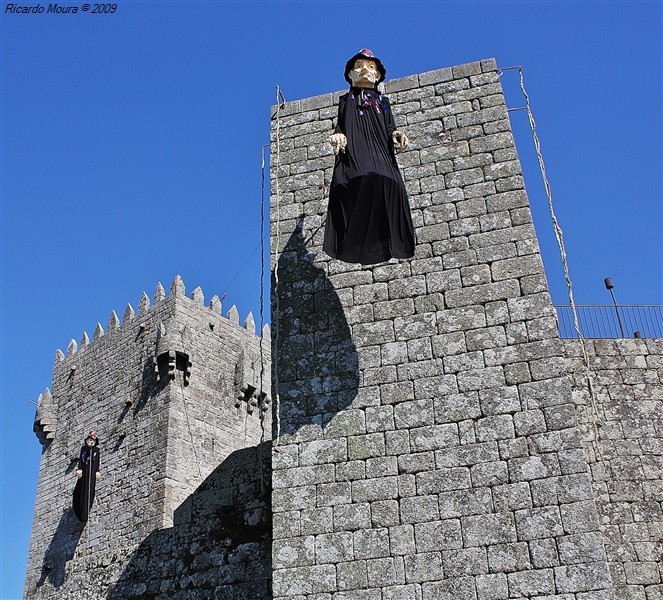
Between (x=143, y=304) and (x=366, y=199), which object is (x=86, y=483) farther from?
(x=366, y=199)

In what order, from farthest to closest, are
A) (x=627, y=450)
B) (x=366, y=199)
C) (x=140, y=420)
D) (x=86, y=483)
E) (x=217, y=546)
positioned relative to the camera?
1. (x=86, y=483)
2. (x=140, y=420)
3. (x=627, y=450)
4. (x=217, y=546)
5. (x=366, y=199)

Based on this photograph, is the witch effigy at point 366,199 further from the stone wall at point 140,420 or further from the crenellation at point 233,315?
the crenellation at point 233,315

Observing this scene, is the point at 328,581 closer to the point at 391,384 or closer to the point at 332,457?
the point at 332,457

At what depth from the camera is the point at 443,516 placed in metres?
6.17

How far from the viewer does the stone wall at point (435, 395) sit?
19.6 feet

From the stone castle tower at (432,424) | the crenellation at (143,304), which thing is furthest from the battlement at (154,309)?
the stone castle tower at (432,424)

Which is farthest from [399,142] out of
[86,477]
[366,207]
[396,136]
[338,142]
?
[86,477]

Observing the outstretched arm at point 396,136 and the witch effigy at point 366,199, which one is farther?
the outstretched arm at point 396,136

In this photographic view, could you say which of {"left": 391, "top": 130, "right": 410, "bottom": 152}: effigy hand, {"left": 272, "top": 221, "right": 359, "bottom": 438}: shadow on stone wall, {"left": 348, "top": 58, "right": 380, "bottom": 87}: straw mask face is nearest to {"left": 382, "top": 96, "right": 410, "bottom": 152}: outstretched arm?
{"left": 391, "top": 130, "right": 410, "bottom": 152}: effigy hand

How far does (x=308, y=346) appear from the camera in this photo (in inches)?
286

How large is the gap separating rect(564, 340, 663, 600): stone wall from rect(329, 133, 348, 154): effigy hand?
3355mm

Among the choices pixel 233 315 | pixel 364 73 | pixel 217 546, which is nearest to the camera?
pixel 364 73

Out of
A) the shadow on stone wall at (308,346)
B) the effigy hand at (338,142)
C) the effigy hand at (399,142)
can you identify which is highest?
the effigy hand at (399,142)

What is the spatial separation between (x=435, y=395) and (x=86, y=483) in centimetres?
1312
